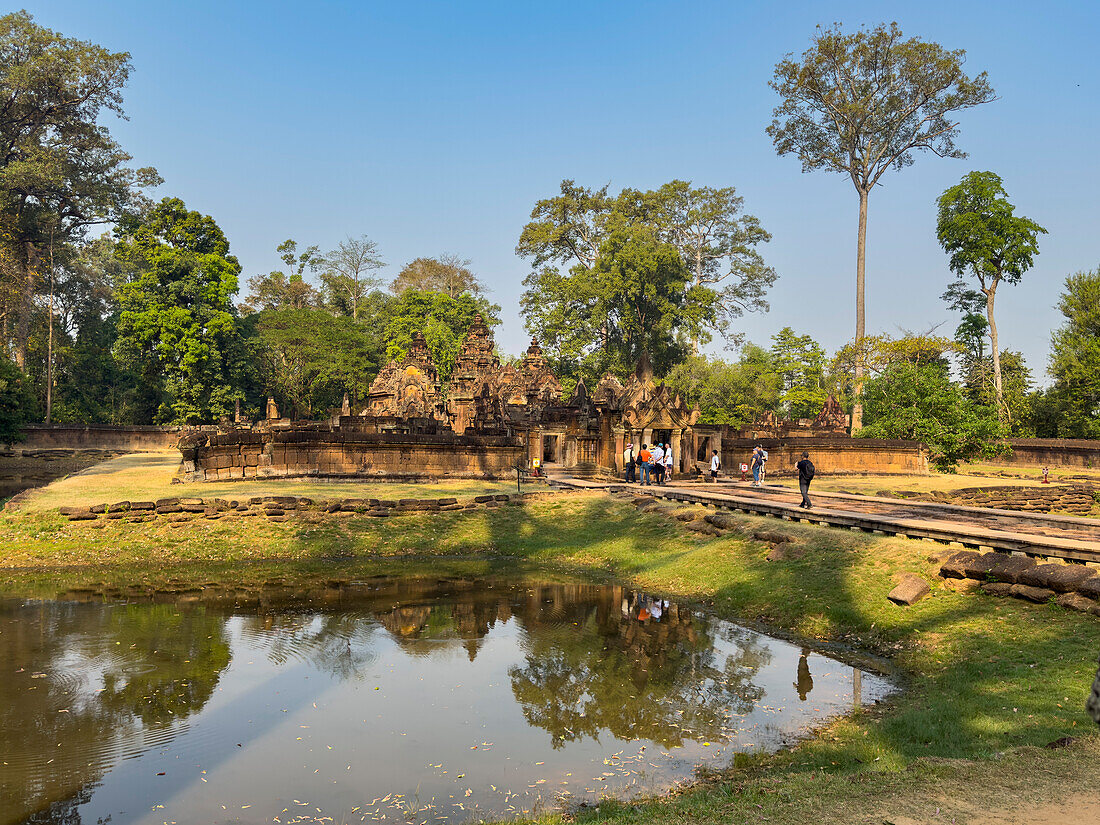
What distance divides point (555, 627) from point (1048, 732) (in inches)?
269

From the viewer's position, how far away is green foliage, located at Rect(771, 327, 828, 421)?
5125cm

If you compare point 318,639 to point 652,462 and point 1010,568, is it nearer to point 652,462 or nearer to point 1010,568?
point 1010,568

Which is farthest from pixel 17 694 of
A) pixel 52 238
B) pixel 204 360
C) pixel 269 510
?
pixel 52 238

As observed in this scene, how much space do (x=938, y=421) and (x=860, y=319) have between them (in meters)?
14.2

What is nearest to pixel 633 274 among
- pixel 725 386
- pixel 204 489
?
pixel 725 386

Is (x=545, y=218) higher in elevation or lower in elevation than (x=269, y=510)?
higher

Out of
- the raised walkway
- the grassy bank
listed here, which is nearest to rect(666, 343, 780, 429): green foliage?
the raised walkway

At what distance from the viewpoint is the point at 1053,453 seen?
114 feet

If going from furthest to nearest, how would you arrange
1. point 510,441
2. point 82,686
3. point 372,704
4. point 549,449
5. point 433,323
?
point 433,323 < point 549,449 < point 510,441 < point 82,686 < point 372,704

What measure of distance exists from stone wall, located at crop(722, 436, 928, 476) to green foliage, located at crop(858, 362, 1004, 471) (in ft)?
4.20

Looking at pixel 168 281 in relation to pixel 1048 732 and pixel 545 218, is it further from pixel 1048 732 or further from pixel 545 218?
pixel 1048 732

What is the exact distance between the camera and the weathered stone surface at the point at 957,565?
10664 mm

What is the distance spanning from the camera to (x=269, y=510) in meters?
18.1

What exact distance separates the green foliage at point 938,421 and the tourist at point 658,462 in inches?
539
